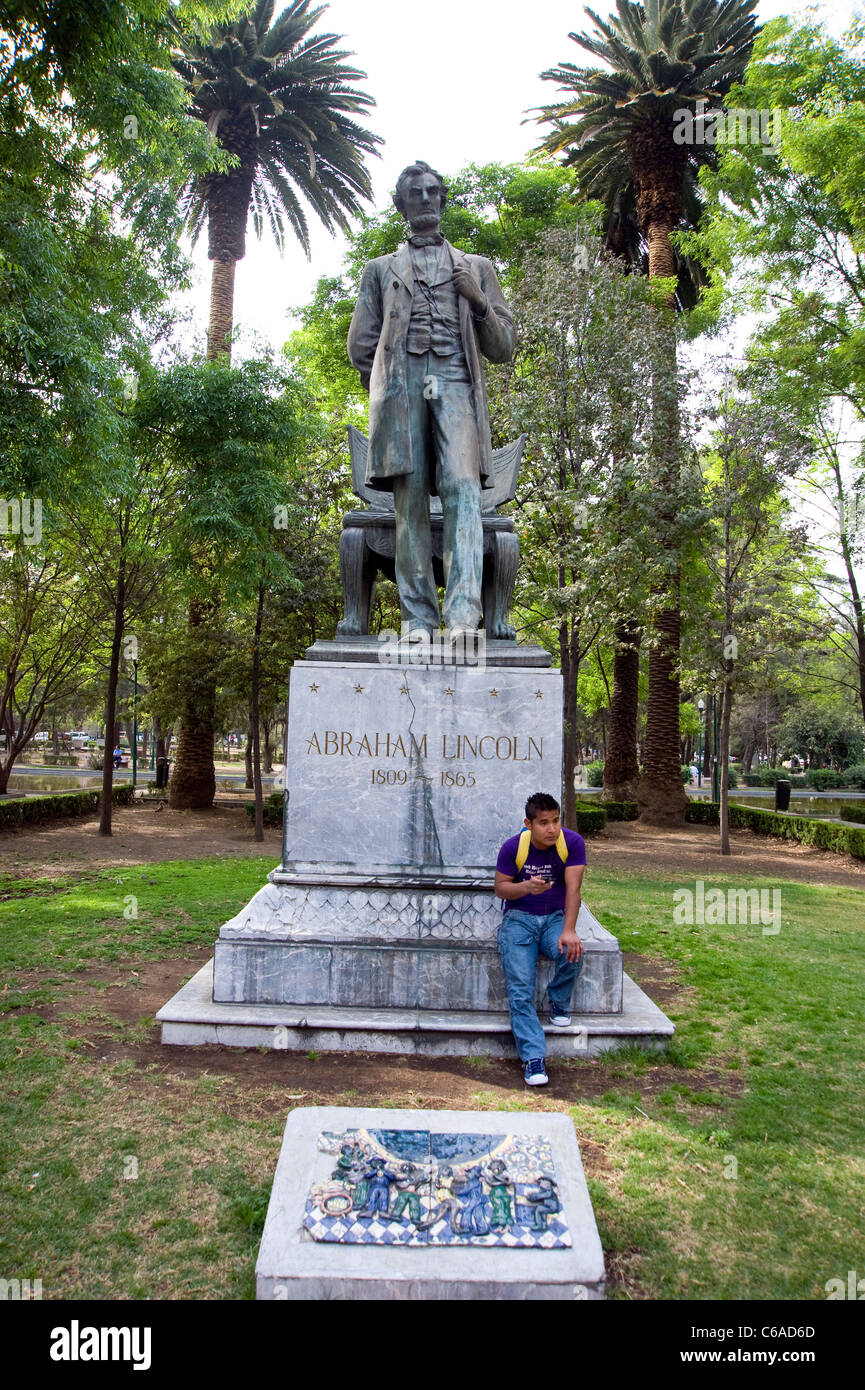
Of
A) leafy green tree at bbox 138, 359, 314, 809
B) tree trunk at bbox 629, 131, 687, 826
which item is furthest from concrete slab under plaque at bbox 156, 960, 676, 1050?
tree trunk at bbox 629, 131, 687, 826

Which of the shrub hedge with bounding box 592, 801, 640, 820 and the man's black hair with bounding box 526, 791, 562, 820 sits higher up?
the man's black hair with bounding box 526, 791, 562, 820

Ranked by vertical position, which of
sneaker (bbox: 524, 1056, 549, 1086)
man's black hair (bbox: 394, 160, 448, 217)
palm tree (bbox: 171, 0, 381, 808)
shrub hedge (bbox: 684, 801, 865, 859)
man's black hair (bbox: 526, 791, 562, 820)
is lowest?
shrub hedge (bbox: 684, 801, 865, 859)

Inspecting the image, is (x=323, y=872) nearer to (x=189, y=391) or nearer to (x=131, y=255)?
(x=131, y=255)

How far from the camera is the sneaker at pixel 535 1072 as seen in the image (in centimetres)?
396

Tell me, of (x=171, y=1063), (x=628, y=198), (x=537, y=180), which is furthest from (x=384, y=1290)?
(x=628, y=198)

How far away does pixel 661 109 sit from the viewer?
74.0 feet

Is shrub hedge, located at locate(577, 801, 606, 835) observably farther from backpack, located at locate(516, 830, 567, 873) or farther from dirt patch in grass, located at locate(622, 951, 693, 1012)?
backpack, located at locate(516, 830, 567, 873)

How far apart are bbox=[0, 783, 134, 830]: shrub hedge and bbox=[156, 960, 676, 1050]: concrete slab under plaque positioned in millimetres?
14472

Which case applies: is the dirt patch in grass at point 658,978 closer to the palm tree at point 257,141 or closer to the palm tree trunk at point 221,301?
the palm tree at point 257,141

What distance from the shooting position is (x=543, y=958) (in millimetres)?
4465

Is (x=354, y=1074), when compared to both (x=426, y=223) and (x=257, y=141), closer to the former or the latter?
(x=426, y=223)

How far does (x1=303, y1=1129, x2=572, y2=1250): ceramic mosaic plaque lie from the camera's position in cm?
255
